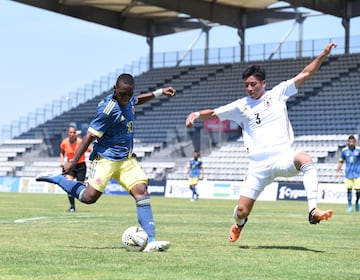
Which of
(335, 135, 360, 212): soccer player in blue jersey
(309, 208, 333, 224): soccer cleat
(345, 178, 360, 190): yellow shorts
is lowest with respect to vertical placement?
(345, 178, 360, 190): yellow shorts

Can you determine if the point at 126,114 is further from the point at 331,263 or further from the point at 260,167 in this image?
the point at 331,263

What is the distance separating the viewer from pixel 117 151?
1163 cm

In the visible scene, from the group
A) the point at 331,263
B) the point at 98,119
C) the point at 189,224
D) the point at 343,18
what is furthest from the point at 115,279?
the point at 343,18

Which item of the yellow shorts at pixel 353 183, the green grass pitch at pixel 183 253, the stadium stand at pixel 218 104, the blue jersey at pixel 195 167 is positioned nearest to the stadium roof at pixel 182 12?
the stadium stand at pixel 218 104

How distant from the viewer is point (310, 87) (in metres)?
52.7

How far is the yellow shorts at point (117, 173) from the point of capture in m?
11.6

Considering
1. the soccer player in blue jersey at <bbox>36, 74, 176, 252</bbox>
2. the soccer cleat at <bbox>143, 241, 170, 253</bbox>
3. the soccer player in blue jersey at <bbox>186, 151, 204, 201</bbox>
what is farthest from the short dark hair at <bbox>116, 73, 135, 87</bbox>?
the soccer player in blue jersey at <bbox>186, 151, 204, 201</bbox>

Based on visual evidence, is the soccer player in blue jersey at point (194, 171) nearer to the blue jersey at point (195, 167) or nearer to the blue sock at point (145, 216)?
the blue jersey at point (195, 167)

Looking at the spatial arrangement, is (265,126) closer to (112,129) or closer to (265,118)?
(265,118)

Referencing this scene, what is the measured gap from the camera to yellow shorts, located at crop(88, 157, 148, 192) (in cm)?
1162

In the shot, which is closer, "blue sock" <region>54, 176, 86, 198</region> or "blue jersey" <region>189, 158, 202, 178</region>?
"blue sock" <region>54, 176, 86, 198</region>

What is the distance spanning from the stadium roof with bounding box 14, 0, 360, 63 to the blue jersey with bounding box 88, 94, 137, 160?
3583cm

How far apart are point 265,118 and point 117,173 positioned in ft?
6.98

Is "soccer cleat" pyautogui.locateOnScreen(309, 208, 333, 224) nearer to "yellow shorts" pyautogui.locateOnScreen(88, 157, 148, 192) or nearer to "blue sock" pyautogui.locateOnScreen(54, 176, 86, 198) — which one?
"yellow shorts" pyautogui.locateOnScreen(88, 157, 148, 192)
